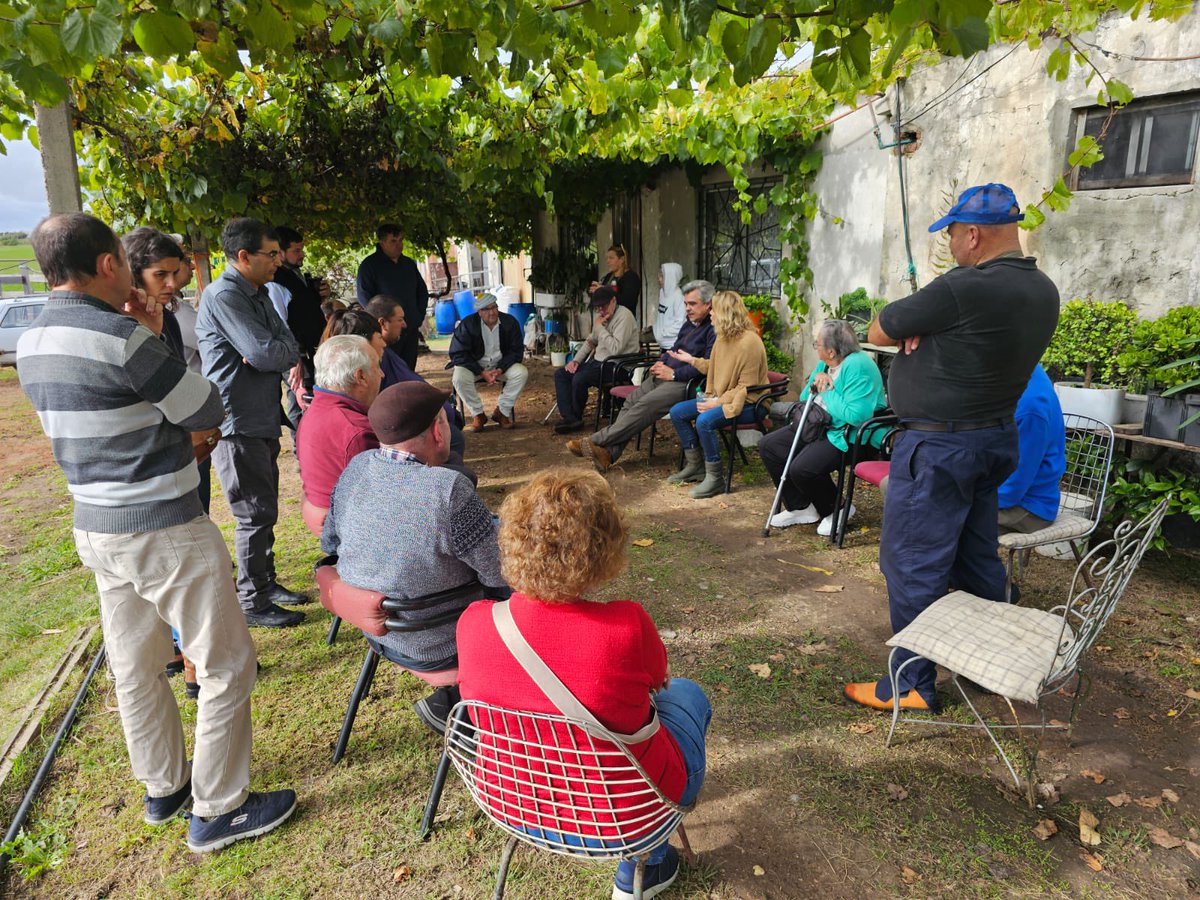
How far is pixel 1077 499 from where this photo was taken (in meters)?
3.71

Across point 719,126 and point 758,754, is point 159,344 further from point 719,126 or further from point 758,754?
point 719,126

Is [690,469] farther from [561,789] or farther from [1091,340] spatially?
[561,789]

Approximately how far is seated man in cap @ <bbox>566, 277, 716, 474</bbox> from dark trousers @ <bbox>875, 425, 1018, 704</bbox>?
3161 mm

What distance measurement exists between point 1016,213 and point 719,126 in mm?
4609

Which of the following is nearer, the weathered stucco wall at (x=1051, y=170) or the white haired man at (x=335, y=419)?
the white haired man at (x=335, y=419)

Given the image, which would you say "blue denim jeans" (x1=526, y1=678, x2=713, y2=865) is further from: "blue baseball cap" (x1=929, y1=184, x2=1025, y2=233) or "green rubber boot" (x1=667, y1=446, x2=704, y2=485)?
"green rubber boot" (x1=667, y1=446, x2=704, y2=485)

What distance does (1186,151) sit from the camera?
13.9ft

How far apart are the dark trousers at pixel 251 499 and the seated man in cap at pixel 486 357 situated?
4.09 m

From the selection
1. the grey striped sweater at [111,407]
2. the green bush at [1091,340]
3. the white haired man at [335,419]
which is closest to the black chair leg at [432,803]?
the grey striped sweater at [111,407]

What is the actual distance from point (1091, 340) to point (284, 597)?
513 cm

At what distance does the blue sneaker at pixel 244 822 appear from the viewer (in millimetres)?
2324

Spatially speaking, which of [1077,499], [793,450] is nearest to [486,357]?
[793,450]

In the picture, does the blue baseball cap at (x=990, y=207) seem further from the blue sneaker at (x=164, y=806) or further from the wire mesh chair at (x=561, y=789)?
the blue sneaker at (x=164, y=806)

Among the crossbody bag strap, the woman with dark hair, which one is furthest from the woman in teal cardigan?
the woman with dark hair
